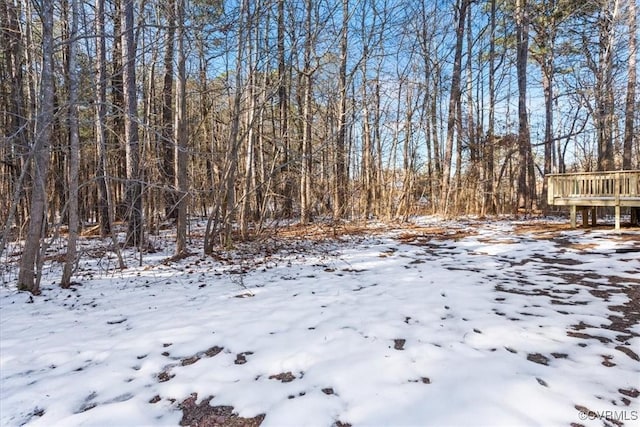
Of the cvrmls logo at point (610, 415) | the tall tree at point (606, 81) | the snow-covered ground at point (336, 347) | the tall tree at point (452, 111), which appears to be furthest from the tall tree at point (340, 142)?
the tall tree at point (606, 81)

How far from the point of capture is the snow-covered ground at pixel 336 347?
158 centimetres

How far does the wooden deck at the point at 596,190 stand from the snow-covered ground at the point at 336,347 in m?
3.21

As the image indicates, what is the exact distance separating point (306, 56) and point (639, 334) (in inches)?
325

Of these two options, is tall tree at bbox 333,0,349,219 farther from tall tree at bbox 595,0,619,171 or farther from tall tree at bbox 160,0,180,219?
tall tree at bbox 595,0,619,171

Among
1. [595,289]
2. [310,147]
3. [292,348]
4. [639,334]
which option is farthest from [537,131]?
[292,348]

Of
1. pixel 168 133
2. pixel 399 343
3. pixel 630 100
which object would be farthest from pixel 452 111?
pixel 399 343

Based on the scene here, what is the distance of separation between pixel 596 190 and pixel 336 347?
26.5 feet

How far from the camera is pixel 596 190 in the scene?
729 centimetres

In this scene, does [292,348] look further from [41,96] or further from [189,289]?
[41,96]

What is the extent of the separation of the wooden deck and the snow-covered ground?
321cm

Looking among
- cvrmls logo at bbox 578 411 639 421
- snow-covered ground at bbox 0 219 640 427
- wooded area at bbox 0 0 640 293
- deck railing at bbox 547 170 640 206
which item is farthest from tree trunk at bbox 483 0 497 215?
cvrmls logo at bbox 578 411 639 421

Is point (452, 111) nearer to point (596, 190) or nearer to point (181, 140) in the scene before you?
point (596, 190)

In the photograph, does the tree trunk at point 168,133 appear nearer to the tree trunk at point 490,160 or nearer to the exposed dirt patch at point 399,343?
the exposed dirt patch at point 399,343

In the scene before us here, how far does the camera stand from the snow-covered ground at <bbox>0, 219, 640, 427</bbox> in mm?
1577
